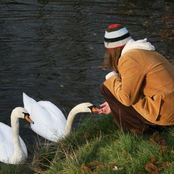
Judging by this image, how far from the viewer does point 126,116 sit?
5.23 meters

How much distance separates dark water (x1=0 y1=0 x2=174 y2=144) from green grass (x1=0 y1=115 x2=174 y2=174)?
7.07 ft

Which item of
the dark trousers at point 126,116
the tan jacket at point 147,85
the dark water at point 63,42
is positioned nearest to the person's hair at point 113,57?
the tan jacket at point 147,85

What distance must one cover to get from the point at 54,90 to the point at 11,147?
2.16 meters

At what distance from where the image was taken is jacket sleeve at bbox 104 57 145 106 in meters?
4.76

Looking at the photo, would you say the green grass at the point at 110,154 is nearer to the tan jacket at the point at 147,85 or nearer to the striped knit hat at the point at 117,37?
the tan jacket at the point at 147,85

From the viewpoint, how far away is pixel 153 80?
4.87 m

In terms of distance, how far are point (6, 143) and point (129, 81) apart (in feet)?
10.5

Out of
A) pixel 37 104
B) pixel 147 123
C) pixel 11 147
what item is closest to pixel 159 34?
pixel 37 104

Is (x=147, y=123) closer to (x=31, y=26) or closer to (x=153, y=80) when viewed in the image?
(x=153, y=80)

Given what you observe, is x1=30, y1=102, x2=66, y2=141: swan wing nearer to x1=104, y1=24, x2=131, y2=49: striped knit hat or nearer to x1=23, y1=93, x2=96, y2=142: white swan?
x1=23, y1=93, x2=96, y2=142: white swan

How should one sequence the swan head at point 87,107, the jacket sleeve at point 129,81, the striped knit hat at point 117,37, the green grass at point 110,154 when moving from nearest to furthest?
the green grass at point 110,154 → the jacket sleeve at point 129,81 → the striped knit hat at point 117,37 → the swan head at point 87,107

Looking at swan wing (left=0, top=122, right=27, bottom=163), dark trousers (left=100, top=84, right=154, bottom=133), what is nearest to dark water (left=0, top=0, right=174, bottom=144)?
swan wing (left=0, top=122, right=27, bottom=163)

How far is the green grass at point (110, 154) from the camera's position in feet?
14.0

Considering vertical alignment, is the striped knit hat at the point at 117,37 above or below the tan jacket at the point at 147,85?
above
